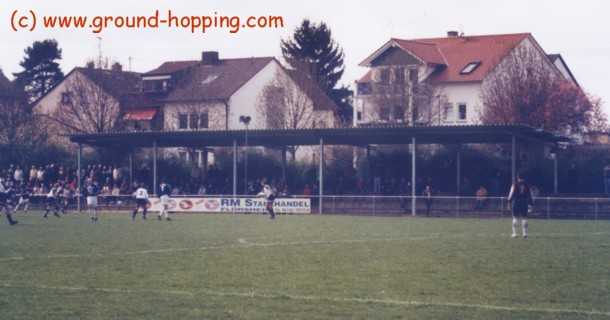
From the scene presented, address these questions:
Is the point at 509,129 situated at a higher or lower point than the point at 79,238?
higher

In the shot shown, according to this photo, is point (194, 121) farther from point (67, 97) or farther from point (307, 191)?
point (307, 191)

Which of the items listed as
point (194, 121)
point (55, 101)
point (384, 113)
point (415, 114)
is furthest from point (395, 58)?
point (55, 101)

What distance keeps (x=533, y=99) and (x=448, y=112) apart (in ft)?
48.5

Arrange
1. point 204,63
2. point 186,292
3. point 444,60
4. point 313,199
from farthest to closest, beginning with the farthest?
1. point 204,63
2. point 444,60
3. point 313,199
4. point 186,292

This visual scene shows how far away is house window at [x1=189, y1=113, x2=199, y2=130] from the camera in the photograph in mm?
72312

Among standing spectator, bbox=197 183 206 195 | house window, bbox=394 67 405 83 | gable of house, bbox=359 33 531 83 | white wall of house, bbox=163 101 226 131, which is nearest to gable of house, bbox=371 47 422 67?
gable of house, bbox=359 33 531 83

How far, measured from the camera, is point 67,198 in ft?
161

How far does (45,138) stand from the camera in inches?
2709

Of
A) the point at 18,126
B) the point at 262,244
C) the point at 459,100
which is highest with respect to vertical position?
the point at 459,100

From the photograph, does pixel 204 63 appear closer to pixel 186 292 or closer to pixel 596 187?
pixel 596 187

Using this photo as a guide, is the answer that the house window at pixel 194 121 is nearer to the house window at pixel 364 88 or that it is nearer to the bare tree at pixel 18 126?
the bare tree at pixel 18 126

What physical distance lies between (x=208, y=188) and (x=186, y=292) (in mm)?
41050

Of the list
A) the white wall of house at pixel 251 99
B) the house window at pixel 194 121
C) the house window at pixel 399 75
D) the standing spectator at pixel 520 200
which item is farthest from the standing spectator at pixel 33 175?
the standing spectator at pixel 520 200

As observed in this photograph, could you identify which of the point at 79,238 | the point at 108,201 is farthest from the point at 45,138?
the point at 79,238
